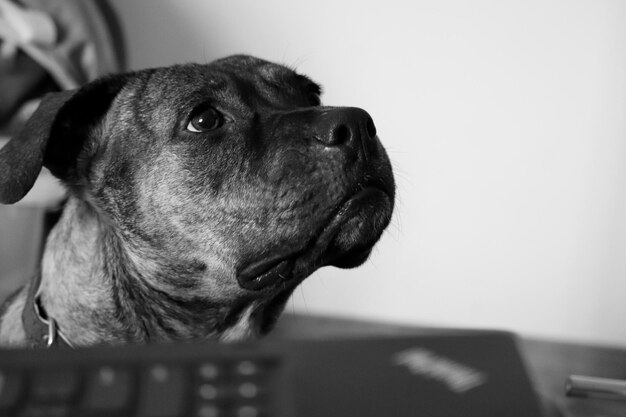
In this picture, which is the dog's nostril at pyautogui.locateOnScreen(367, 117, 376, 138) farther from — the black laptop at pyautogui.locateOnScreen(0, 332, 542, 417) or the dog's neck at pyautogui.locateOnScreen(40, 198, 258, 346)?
the black laptop at pyautogui.locateOnScreen(0, 332, 542, 417)

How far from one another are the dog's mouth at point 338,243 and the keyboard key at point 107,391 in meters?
0.76

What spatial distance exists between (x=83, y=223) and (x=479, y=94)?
68.1 inches

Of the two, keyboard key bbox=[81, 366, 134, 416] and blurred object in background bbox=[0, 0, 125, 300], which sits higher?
keyboard key bbox=[81, 366, 134, 416]

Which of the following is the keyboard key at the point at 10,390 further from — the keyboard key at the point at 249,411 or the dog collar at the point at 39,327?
the dog collar at the point at 39,327

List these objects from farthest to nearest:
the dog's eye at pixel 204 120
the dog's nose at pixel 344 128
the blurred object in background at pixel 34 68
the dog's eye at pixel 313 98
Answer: the blurred object in background at pixel 34 68, the dog's eye at pixel 313 98, the dog's eye at pixel 204 120, the dog's nose at pixel 344 128

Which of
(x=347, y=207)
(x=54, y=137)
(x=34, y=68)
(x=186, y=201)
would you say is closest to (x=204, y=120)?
(x=186, y=201)

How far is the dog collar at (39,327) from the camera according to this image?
4.63 feet

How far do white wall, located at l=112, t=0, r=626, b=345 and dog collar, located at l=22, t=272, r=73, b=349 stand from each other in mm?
1395

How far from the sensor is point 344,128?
A: 127 centimetres

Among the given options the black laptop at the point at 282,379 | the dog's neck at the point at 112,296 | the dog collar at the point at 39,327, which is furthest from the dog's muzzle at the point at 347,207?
the black laptop at the point at 282,379

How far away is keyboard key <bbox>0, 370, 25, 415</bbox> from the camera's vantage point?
52cm

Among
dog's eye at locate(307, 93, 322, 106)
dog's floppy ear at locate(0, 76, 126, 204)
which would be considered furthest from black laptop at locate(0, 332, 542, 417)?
dog's eye at locate(307, 93, 322, 106)

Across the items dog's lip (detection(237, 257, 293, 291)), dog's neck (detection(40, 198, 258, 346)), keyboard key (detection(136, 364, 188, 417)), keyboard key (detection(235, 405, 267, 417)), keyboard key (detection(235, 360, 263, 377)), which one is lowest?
dog's neck (detection(40, 198, 258, 346))

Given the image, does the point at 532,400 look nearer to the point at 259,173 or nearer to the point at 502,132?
the point at 259,173
